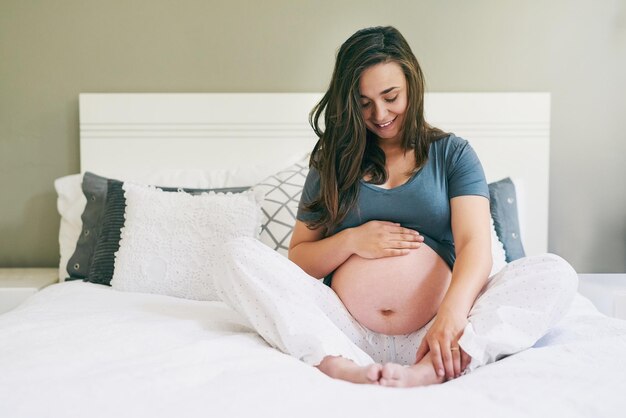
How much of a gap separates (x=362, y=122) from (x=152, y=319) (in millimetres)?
685

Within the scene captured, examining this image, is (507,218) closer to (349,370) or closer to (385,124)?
(385,124)

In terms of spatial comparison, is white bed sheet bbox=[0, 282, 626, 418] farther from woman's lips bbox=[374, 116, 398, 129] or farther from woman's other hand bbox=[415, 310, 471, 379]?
woman's lips bbox=[374, 116, 398, 129]

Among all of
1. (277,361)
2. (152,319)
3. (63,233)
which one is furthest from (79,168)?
(277,361)

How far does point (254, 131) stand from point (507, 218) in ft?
3.45

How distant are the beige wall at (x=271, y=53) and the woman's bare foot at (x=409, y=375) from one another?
1.74 metres

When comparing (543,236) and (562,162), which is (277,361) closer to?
(543,236)

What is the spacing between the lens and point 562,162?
288 cm

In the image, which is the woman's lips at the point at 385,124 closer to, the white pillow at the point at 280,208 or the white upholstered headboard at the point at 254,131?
the white pillow at the point at 280,208

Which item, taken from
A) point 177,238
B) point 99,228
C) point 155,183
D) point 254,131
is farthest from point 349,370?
point 254,131

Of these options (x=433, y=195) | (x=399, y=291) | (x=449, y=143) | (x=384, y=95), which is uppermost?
(x=384, y=95)

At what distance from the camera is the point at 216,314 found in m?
A: 1.79

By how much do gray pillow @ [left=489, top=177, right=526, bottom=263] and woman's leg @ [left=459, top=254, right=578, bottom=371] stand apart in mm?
817

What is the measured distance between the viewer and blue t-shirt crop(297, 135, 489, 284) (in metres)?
1.64

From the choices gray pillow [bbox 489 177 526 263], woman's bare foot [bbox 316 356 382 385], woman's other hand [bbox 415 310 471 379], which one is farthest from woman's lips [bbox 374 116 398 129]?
gray pillow [bbox 489 177 526 263]
